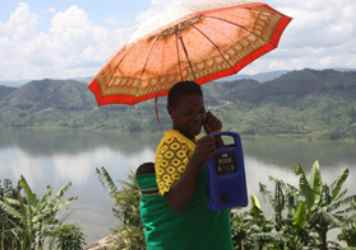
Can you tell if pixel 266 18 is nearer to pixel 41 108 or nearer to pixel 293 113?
pixel 293 113

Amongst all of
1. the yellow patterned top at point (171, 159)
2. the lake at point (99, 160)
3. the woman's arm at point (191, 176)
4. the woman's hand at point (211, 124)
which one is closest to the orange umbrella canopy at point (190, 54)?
the woman's hand at point (211, 124)

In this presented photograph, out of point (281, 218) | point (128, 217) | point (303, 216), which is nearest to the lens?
point (128, 217)

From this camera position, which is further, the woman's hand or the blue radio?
the woman's hand

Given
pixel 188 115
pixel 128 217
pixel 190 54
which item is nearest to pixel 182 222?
pixel 188 115

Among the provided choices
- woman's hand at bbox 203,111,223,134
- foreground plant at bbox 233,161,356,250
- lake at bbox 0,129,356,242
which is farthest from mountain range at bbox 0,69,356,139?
woman's hand at bbox 203,111,223,134

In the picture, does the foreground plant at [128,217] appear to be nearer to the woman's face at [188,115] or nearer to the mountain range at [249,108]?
the woman's face at [188,115]

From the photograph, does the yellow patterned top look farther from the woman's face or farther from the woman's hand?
the woman's hand

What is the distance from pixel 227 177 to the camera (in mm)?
1192

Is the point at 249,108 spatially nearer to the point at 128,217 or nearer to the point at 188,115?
the point at 128,217

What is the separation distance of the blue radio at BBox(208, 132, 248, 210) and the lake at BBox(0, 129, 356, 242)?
28768 millimetres

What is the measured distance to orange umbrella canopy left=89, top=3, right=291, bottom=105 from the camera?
179 centimetres

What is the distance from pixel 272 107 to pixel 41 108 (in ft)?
247

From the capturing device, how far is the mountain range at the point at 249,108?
305ft

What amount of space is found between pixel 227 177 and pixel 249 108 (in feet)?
362
